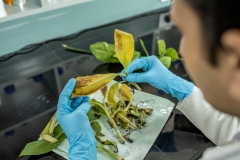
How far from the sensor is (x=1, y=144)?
2.80 feet

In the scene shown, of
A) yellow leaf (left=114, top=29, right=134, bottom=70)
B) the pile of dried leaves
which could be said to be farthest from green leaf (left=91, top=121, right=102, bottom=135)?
yellow leaf (left=114, top=29, right=134, bottom=70)

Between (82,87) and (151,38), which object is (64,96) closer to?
(82,87)

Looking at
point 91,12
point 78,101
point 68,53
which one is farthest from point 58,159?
point 91,12

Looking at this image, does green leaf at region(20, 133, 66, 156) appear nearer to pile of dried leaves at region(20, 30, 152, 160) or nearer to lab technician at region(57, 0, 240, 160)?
pile of dried leaves at region(20, 30, 152, 160)

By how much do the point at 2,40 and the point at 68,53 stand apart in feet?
0.92

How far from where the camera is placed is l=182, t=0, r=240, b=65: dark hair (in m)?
0.32

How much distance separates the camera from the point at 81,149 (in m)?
0.73

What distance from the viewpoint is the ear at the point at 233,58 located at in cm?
33

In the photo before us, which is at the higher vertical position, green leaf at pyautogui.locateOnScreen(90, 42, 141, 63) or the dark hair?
the dark hair

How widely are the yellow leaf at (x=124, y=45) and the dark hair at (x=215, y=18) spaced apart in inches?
20.6

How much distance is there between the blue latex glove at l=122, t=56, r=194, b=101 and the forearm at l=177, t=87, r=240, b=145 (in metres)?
0.02

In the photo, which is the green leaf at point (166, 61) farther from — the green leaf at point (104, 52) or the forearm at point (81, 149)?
the forearm at point (81, 149)

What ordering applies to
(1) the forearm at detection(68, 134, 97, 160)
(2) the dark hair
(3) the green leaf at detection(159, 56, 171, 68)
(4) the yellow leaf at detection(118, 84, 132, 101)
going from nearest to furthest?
(2) the dark hair < (1) the forearm at detection(68, 134, 97, 160) < (4) the yellow leaf at detection(118, 84, 132, 101) < (3) the green leaf at detection(159, 56, 171, 68)

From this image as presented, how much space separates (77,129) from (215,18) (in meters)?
0.52
